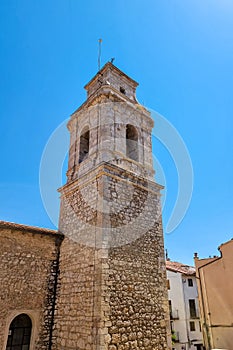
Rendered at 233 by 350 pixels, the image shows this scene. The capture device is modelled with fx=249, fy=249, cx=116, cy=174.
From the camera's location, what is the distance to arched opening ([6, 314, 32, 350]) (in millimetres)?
6027

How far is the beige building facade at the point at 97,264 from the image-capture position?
573 centimetres

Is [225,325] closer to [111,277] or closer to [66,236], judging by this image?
[111,277]

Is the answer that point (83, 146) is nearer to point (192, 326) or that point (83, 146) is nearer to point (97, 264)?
point (97, 264)

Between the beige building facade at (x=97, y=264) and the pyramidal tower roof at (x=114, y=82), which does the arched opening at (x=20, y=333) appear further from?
the pyramidal tower roof at (x=114, y=82)

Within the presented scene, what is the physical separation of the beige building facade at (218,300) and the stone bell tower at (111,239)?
142 inches

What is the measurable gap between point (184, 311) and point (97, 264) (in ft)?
54.2

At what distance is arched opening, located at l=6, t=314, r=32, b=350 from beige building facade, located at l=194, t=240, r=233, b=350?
6.88 m

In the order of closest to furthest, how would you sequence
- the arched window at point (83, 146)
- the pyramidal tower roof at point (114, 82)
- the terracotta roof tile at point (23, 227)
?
the terracotta roof tile at point (23, 227)
the arched window at point (83, 146)
the pyramidal tower roof at point (114, 82)

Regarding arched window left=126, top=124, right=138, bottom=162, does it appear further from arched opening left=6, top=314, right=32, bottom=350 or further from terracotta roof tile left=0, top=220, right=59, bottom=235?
arched opening left=6, top=314, right=32, bottom=350

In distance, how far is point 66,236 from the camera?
302 inches

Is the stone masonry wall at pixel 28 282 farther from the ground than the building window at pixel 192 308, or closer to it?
farther from the ground

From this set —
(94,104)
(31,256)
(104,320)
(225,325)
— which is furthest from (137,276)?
(94,104)

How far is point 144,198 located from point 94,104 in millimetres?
3830

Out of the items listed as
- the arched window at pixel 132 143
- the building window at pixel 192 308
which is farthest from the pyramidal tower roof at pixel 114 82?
the building window at pixel 192 308
